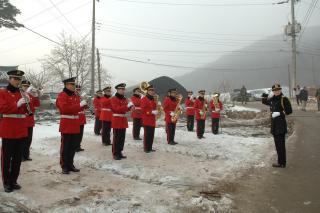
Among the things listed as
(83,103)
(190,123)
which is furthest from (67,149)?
(190,123)

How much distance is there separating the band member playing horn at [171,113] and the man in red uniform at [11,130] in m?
6.00

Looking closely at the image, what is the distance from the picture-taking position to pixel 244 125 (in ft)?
61.9

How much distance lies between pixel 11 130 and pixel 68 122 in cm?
157

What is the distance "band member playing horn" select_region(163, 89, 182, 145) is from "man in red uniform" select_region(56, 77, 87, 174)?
4.46m

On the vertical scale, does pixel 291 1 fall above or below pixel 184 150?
above

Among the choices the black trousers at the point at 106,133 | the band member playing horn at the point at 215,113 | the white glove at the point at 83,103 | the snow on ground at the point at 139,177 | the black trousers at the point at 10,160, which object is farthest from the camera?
the band member playing horn at the point at 215,113

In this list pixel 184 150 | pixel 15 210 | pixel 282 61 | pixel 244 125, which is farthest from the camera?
pixel 282 61

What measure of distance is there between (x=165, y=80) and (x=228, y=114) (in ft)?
47.8

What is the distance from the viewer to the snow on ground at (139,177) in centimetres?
615

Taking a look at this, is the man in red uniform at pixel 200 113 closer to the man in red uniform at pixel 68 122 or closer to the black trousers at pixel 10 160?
the man in red uniform at pixel 68 122

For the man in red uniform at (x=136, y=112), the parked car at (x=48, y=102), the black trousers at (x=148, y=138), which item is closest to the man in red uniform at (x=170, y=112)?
the man in red uniform at (x=136, y=112)

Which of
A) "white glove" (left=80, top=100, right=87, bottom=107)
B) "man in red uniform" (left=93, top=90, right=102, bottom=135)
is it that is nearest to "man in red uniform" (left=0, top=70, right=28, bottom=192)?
"white glove" (left=80, top=100, right=87, bottom=107)

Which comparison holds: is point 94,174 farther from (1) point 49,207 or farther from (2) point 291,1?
(2) point 291,1

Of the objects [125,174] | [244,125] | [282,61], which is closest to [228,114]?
[244,125]
